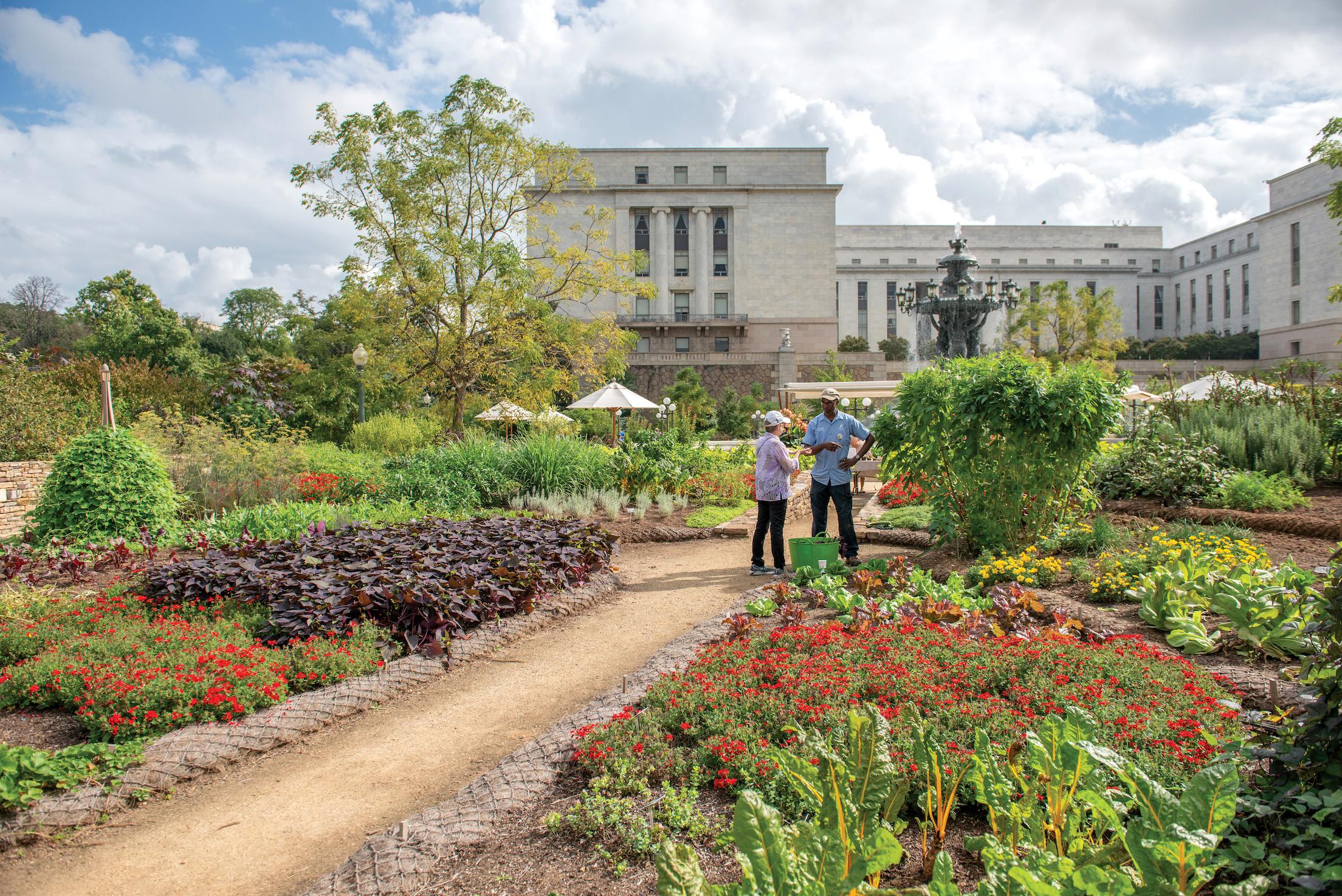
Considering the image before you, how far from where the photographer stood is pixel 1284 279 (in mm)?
58031

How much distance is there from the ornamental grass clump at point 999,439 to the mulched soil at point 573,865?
176 inches

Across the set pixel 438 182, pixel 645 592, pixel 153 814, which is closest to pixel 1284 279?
pixel 438 182

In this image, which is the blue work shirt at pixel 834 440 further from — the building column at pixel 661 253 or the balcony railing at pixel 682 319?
the building column at pixel 661 253

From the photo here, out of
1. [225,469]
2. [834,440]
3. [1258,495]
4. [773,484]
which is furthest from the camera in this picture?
[225,469]

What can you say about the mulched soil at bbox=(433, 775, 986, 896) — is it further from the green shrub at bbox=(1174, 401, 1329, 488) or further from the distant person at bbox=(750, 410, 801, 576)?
the green shrub at bbox=(1174, 401, 1329, 488)

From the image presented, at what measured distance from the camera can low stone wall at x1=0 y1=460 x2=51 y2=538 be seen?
11258 mm

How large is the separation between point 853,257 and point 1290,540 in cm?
7339

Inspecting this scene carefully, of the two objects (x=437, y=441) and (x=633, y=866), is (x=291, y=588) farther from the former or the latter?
(x=437, y=441)

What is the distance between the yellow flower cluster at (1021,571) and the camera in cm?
595

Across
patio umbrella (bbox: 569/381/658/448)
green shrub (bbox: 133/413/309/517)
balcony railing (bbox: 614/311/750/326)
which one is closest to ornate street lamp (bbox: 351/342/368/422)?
green shrub (bbox: 133/413/309/517)

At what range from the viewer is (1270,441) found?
33.6ft

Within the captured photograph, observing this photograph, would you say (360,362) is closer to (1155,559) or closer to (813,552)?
(813,552)

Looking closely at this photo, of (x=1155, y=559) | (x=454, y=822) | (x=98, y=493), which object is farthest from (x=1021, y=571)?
(x=98, y=493)

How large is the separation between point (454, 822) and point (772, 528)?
5261 mm
